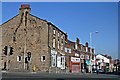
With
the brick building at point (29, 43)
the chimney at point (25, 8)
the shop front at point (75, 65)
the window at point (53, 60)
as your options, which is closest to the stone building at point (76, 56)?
the shop front at point (75, 65)

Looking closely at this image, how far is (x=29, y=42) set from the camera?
55.9 m

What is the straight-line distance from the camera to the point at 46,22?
55.2 meters

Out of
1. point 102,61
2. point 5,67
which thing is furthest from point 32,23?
point 102,61

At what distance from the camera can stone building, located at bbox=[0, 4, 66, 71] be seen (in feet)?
178

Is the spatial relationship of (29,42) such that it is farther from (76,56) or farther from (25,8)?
(76,56)

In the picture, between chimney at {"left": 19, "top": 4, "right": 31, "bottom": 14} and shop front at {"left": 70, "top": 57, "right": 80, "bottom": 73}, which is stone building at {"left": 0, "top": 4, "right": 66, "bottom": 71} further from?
shop front at {"left": 70, "top": 57, "right": 80, "bottom": 73}

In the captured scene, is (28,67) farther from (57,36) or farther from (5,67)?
(57,36)

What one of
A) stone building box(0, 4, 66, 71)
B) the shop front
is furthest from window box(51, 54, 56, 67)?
the shop front

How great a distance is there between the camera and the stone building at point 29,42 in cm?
5441

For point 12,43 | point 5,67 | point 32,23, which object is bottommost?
point 5,67

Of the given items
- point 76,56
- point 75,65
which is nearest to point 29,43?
point 75,65

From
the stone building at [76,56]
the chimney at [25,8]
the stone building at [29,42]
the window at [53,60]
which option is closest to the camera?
the stone building at [29,42]

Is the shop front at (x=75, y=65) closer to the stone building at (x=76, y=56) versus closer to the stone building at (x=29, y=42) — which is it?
the stone building at (x=76, y=56)

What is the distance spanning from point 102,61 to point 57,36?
6517 centimetres
